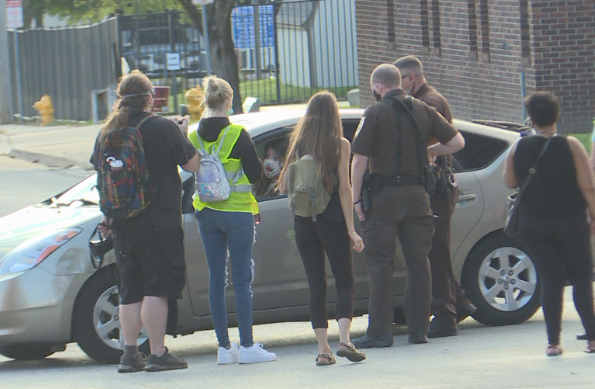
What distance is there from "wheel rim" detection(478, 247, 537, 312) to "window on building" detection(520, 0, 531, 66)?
8.57 meters

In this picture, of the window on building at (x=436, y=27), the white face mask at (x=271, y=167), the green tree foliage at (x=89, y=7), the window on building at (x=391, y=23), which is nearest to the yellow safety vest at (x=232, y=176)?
the white face mask at (x=271, y=167)

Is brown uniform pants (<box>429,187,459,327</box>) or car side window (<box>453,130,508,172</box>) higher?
car side window (<box>453,130,508,172</box>)

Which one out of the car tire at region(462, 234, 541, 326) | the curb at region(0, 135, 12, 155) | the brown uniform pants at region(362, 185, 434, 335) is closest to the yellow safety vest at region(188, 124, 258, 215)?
the brown uniform pants at region(362, 185, 434, 335)

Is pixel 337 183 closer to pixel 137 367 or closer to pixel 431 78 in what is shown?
pixel 137 367

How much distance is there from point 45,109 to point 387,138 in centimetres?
1932

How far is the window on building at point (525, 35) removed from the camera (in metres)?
15.6

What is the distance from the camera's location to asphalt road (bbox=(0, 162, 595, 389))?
18.4 feet

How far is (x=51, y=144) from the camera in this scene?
66.2 feet

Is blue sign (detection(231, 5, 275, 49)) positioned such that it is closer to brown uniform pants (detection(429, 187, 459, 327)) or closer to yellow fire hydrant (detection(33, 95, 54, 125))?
yellow fire hydrant (detection(33, 95, 54, 125))

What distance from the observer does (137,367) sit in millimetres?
6348

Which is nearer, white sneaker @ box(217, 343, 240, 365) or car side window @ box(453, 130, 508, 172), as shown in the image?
white sneaker @ box(217, 343, 240, 365)

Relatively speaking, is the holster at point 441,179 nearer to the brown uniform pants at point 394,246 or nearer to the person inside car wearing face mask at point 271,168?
the brown uniform pants at point 394,246

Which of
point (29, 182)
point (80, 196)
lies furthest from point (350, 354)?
point (29, 182)

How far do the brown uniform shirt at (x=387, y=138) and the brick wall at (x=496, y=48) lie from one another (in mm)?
9004
